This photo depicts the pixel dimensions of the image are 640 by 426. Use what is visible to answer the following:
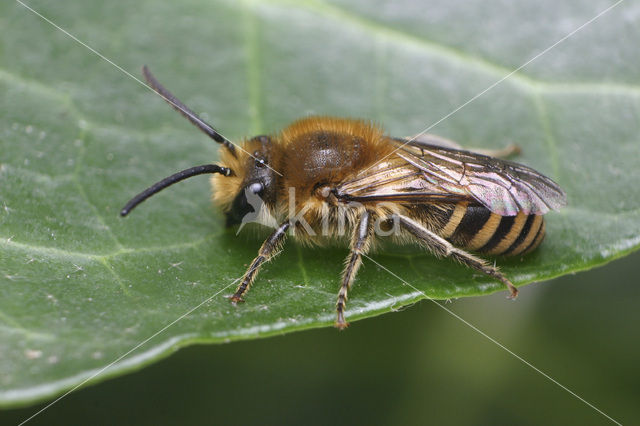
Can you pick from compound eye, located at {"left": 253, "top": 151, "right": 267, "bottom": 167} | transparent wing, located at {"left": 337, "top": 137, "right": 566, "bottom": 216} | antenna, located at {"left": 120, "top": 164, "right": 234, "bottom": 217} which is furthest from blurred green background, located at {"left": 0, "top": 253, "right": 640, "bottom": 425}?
compound eye, located at {"left": 253, "top": 151, "right": 267, "bottom": 167}

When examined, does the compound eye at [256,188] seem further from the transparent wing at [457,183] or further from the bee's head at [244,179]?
the transparent wing at [457,183]

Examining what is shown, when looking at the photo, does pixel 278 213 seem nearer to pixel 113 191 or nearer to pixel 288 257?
pixel 288 257

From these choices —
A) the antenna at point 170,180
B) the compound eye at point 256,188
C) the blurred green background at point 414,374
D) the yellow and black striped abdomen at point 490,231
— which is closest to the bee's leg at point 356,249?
the blurred green background at point 414,374

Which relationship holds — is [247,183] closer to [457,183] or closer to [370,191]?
[370,191]

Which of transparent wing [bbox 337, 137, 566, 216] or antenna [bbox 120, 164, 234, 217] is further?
Result: transparent wing [bbox 337, 137, 566, 216]

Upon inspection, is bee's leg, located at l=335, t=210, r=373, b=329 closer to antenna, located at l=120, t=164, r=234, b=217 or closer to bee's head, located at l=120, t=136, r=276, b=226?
bee's head, located at l=120, t=136, r=276, b=226

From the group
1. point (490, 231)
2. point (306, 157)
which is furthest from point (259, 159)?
point (490, 231)

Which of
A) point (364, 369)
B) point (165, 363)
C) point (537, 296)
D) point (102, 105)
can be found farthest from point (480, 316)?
point (102, 105)
